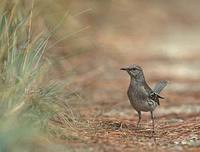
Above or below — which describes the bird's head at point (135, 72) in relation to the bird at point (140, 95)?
above

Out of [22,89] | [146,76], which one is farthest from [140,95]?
[146,76]

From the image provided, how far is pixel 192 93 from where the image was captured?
9.84 metres

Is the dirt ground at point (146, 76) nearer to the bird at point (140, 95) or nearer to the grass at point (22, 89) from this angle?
the bird at point (140, 95)

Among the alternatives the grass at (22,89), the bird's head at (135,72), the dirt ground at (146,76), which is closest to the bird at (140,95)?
the bird's head at (135,72)

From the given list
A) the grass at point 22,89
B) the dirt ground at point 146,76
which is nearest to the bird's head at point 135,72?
the dirt ground at point 146,76

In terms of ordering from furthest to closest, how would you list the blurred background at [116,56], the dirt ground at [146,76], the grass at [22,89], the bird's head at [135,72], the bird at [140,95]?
the blurred background at [116,56]
the bird's head at [135,72]
the bird at [140,95]
the dirt ground at [146,76]
the grass at [22,89]

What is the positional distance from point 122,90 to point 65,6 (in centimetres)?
139

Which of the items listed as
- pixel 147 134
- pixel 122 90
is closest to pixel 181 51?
pixel 122 90

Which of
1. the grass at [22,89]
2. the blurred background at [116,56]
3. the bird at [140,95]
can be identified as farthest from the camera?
the blurred background at [116,56]

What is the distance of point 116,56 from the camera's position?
38.4 ft

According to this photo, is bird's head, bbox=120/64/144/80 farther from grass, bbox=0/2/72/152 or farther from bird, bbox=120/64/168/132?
grass, bbox=0/2/72/152

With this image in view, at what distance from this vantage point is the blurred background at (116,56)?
24.3ft

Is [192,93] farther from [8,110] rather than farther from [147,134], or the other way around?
[8,110]

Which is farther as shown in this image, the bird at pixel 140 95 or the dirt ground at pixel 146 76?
the bird at pixel 140 95
